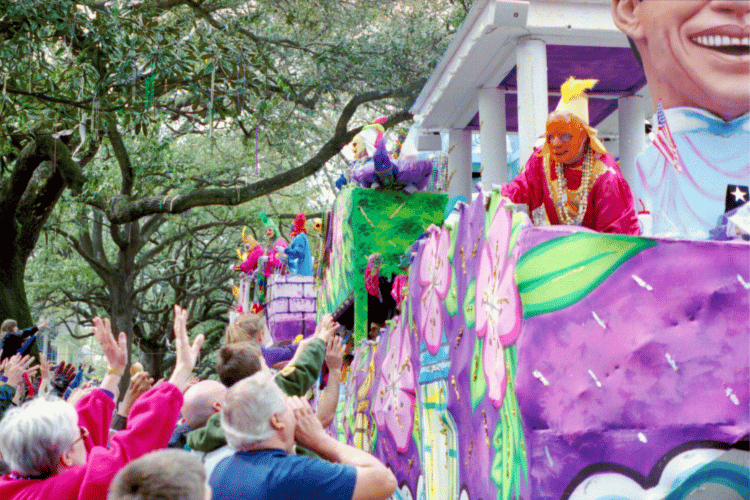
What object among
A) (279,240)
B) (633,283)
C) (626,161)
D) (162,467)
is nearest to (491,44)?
(626,161)

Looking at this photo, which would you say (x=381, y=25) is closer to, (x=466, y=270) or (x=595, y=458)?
(x=466, y=270)

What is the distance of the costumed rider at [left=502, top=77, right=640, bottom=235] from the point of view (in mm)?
4594

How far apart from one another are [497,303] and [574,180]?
1.17 m

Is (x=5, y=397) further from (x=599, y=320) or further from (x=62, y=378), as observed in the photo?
(x=599, y=320)

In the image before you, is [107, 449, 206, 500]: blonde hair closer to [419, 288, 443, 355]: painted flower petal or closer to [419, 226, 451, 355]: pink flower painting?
[419, 226, 451, 355]: pink flower painting

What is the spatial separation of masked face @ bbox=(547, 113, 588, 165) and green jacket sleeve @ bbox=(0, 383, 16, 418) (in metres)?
3.84

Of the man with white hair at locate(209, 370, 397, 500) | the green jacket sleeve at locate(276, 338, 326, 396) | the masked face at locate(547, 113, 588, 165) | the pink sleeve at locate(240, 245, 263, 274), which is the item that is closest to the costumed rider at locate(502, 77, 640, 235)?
the masked face at locate(547, 113, 588, 165)

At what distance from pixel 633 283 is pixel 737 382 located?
0.58 meters

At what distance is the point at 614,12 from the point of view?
14.2 feet

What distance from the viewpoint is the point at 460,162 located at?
10773 millimetres

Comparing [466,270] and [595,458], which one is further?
[466,270]

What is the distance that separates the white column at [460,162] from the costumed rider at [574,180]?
578cm

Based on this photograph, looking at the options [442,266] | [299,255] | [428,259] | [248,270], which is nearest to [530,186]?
[442,266]

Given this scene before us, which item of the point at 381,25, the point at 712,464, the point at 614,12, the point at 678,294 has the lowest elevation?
the point at 712,464
